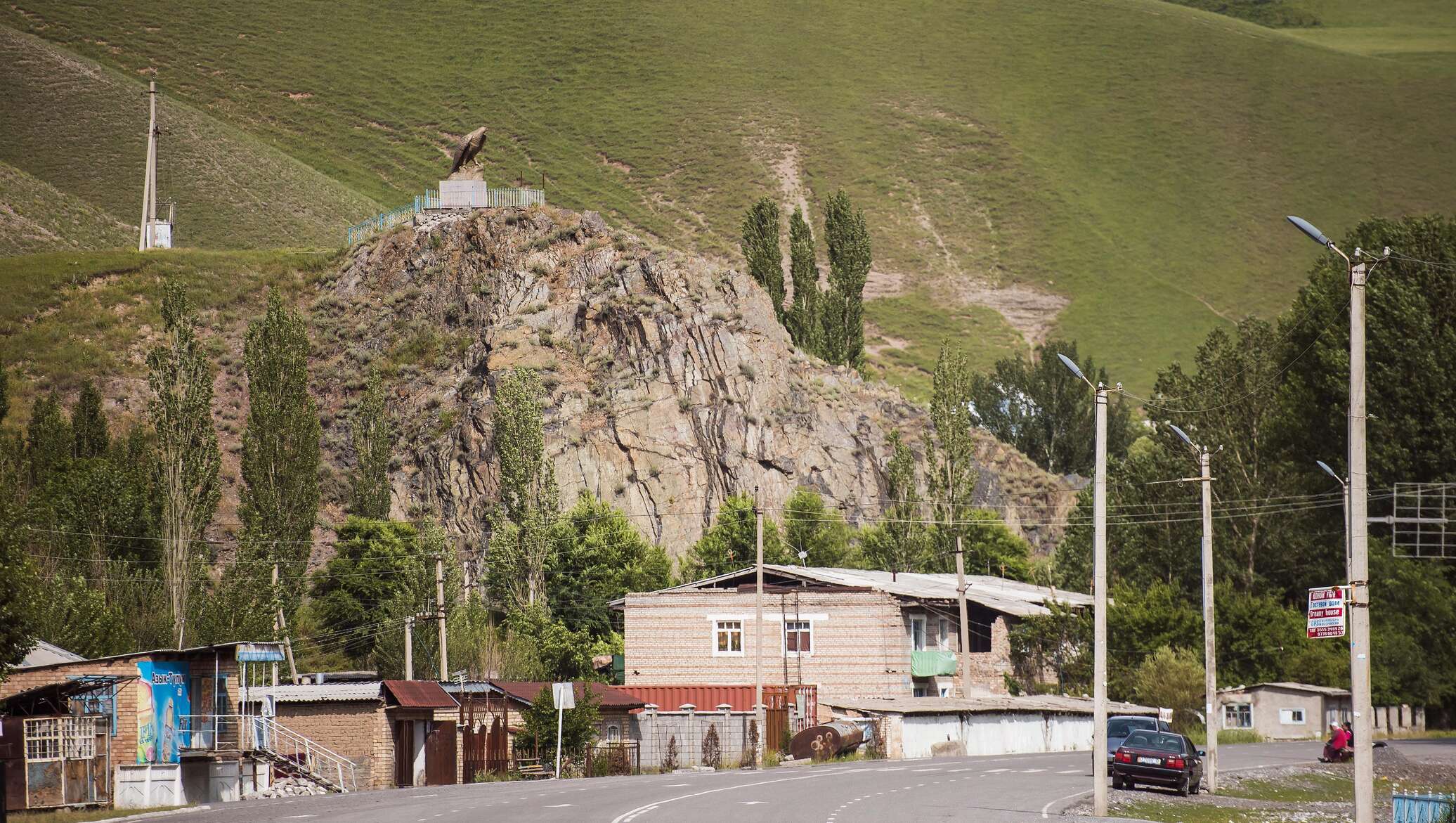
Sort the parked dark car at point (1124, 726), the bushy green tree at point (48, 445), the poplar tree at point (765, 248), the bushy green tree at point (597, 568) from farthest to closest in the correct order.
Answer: the poplar tree at point (765, 248) < the bushy green tree at point (597, 568) < the bushy green tree at point (48, 445) < the parked dark car at point (1124, 726)

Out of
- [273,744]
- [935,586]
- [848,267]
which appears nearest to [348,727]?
[273,744]

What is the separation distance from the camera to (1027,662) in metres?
84.7

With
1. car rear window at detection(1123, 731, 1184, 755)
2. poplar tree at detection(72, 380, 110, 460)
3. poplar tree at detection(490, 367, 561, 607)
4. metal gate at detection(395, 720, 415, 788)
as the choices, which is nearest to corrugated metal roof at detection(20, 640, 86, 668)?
metal gate at detection(395, 720, 415, 788)

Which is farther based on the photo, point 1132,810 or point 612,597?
point 612,597

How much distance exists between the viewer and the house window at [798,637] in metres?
75.6

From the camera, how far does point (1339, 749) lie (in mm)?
52906

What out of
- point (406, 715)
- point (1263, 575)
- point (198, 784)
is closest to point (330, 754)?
point (406, 715)

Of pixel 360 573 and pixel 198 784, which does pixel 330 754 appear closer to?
pixel 198 784

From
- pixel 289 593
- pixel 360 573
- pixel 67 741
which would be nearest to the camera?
pixel 67 741

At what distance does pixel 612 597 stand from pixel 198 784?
43.5m

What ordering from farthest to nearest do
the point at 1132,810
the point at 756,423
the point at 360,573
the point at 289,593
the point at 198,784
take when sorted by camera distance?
A: the point at 756,423 < the point at 360,573 < the point at 289,593 < the point at 198,784 < the point at 1132,810

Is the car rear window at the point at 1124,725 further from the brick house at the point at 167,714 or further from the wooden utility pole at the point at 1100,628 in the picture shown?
the brick house at the point at 167,714

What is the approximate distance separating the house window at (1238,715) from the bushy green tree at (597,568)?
29517mm

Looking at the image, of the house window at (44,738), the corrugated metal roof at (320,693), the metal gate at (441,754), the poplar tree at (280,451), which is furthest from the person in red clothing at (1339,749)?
the poplar tree at (280,451)
